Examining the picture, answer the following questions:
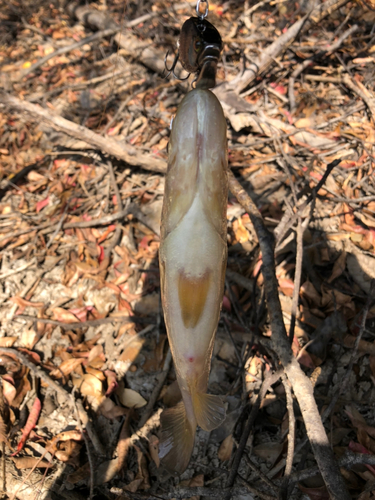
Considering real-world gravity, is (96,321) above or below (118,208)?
below

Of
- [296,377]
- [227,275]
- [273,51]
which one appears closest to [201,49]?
[296,377]

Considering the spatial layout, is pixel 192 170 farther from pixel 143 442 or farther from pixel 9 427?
pixel 9 427

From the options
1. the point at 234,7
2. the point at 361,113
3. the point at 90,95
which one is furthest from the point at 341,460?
the point at 234,7

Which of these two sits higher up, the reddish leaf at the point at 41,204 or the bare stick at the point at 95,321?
the reddish leaf at the point at 41,204

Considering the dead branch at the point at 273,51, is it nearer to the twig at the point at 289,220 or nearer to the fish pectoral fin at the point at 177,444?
the twig at the point at 289,220

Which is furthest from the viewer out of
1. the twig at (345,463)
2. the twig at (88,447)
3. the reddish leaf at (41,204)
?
the reddish leaf at (41,204)

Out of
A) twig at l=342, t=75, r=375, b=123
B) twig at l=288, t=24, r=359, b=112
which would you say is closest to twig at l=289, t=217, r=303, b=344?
twig at l=342, t=75, r=375, b=123

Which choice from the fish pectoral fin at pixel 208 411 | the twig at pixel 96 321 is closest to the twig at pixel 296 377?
the fish pectoral fin at pixel 208 411

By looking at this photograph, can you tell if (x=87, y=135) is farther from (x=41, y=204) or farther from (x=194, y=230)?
(x=194, y=230)
